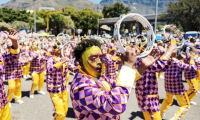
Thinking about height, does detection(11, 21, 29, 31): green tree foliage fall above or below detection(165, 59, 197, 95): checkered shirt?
above

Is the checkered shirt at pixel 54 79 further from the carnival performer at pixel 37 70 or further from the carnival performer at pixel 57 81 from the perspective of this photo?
the carnival performer at pixel 37 70

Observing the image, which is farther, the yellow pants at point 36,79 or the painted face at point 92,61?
the yellow pants at point 36,79

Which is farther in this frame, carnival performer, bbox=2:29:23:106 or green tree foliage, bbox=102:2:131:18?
green tree foliage, bbox=102:2:131:18

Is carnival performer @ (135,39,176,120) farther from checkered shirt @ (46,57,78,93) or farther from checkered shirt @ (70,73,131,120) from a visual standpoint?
checkered shirt @ (70,73,131,120)

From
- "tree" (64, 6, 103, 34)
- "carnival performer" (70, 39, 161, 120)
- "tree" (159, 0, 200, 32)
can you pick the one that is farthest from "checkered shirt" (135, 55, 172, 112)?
"tree" (64, 6, 103, 34)

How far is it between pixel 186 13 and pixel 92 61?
32.0 metres

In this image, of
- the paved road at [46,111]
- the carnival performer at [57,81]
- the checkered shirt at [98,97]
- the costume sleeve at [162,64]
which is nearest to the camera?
the checkered shirt at [98,97]

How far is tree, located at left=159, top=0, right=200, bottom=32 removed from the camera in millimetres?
28605

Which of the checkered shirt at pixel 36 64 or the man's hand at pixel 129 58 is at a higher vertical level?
the man's hand at pixel 129 58

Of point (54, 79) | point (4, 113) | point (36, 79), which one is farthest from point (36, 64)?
point (4, 113)

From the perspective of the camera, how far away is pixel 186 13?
95.5 ft

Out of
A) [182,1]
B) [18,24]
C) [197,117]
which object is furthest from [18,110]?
[18,24]

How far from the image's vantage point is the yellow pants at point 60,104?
3.66 meters

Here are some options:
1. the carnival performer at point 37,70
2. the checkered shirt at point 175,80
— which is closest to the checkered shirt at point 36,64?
the carnival performer at point 37,70
